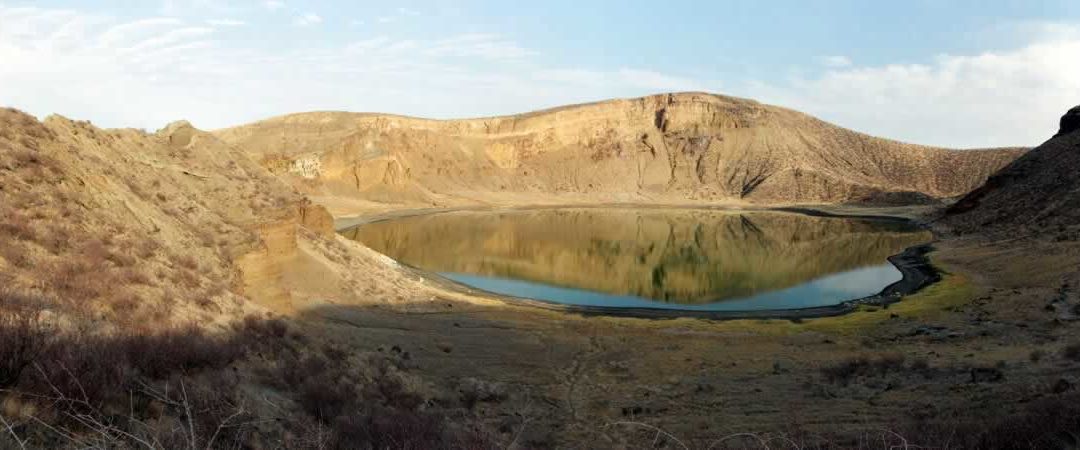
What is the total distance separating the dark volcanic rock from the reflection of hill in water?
1675cm

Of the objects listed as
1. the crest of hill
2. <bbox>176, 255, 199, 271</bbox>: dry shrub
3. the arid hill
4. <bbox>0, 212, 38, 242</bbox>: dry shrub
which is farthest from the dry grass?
the arid hill

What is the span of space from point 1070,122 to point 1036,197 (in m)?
24.4

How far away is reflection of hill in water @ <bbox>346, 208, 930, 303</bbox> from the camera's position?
40750mm

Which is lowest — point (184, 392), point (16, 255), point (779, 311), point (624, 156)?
point (779, 311)

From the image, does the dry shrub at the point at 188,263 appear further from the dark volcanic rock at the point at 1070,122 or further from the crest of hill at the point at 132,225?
the dark volcanic rock at the point at 1070,122

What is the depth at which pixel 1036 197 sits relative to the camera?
158 ft

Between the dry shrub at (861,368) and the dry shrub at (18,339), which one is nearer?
the dry shrub at (18,339)

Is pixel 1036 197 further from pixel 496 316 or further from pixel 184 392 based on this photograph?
pixel 184 392

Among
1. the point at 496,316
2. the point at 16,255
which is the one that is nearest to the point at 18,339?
the point at 16,255

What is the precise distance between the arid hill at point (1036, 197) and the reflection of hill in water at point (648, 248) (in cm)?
566

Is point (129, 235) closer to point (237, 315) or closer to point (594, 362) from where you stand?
point (237, 315)

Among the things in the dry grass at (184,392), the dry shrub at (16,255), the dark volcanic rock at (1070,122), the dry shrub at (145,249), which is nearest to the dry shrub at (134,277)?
the dry shrub at (16,255)

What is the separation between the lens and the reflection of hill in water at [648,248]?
40.8 m

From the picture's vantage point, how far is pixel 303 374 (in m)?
9.95
